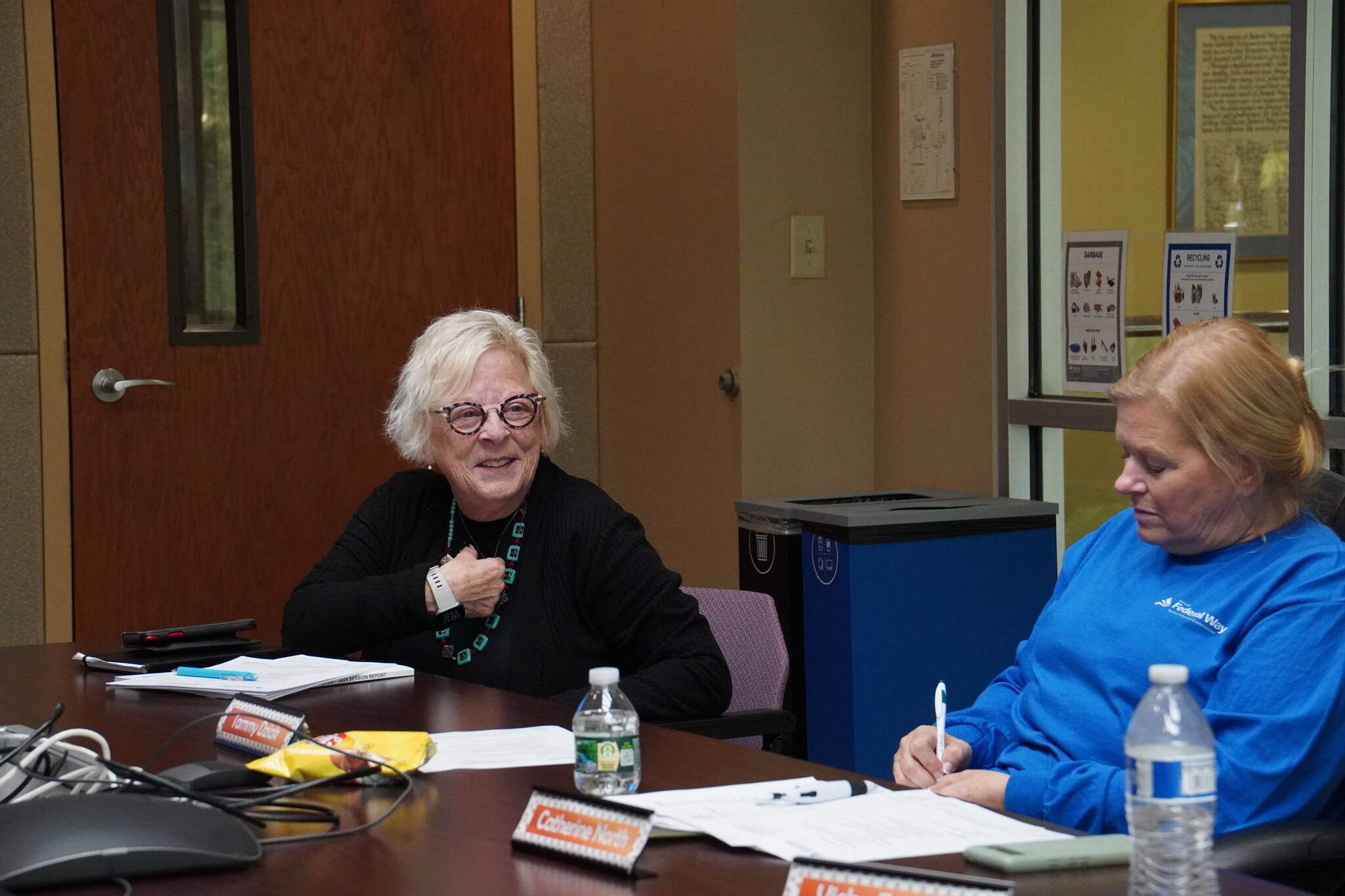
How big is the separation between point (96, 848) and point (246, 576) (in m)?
3.07

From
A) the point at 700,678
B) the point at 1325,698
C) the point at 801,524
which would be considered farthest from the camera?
the point at 801,524

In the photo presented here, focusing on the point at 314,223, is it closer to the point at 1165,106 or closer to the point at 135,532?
the point at 135,532

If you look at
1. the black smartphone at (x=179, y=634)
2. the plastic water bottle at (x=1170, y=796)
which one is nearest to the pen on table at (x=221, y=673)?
the black smartphone at (x=179, y=634)

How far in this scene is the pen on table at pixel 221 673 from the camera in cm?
221

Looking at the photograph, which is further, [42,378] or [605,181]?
[605,181]

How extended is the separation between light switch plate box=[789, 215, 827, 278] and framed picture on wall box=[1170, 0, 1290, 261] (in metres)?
0.99

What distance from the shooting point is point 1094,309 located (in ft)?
12.0

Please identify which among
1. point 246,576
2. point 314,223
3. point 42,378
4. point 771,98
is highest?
point 771,98

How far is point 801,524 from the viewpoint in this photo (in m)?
3.51

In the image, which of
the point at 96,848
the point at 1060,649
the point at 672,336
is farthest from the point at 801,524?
the point at 96,848

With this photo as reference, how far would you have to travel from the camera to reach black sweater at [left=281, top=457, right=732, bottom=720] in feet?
7.77

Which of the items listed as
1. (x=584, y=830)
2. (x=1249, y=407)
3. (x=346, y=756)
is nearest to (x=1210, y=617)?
(x=1249, y=407)

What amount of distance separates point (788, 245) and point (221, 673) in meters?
2.30

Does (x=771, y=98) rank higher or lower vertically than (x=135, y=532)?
higher
